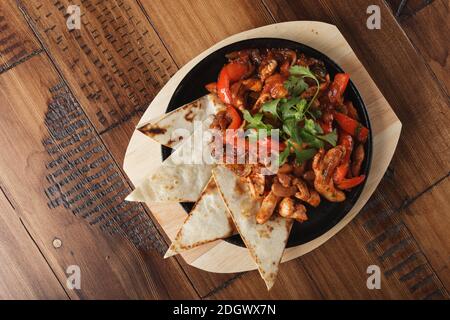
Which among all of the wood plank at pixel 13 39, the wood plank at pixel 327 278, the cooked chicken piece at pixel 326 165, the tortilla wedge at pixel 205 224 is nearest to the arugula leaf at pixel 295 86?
the cooked chicken piece at pixel 326 165

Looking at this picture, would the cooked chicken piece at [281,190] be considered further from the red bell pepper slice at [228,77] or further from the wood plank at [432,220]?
the wood plank at [432,220]

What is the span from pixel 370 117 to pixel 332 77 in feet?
0.83

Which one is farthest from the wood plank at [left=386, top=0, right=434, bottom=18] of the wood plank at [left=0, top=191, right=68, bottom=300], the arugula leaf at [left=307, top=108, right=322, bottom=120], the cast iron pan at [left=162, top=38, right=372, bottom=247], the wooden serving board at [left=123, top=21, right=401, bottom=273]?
the wood plank at [left=0, top=191, right=68, bottom=300]

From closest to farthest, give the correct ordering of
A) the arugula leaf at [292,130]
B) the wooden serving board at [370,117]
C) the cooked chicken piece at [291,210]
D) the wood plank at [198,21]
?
the arugula leaf at [292,130] < the cooked chicken piece at [291,210] < the wooden serving board at [370,117] < the wood plank at [198,21]

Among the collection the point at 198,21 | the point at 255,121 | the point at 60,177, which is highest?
the point at 198,21

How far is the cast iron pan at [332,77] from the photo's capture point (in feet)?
6.51

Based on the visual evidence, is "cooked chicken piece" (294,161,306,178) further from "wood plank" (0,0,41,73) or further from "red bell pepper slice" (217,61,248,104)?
"wood plank" (0,0,41,73)

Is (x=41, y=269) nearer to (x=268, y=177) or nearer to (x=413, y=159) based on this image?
(x=268, y=177)

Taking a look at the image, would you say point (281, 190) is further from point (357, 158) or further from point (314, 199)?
point (357, 158)

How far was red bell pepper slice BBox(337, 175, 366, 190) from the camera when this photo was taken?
193cm

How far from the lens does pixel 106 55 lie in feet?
7.43

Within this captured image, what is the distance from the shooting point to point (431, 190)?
2.28 meters

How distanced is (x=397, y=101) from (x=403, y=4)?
461 mm

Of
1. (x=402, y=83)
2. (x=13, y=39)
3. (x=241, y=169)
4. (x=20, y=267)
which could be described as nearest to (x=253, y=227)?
(x=241, y=169)
